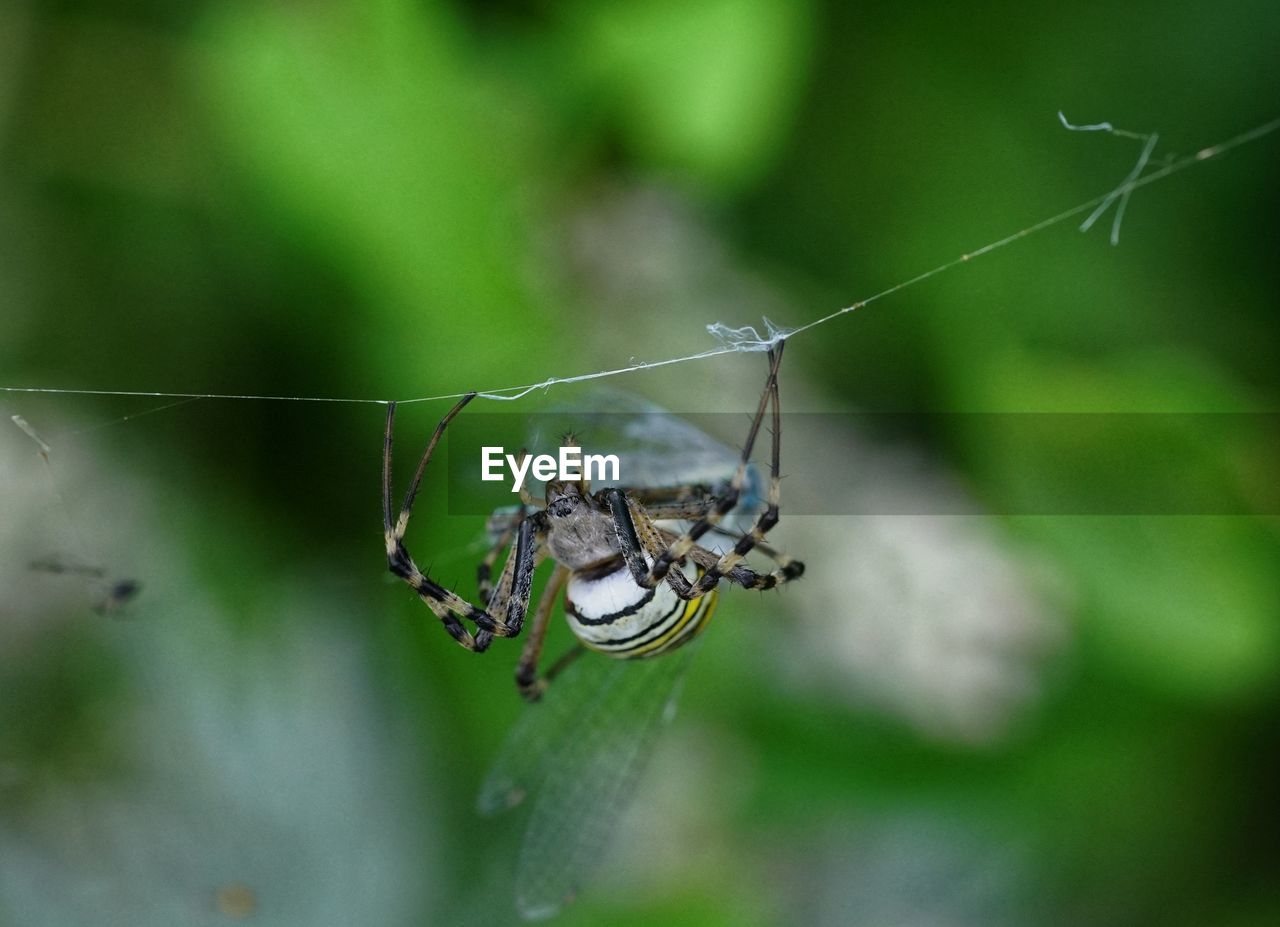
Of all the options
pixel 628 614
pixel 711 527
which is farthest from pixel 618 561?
pixel 711 527

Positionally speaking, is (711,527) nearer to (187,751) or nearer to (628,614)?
(628,614)

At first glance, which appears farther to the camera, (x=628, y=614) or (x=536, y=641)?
(x=536, y=641)

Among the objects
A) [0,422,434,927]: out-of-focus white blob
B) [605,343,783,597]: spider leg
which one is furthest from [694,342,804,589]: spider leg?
[0,422,434,927]: out-of-focus white blob

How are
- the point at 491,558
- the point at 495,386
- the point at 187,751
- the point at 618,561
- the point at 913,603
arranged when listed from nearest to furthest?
the point at 618,561, the point at 491,558, the point at 495,386, the point at 187,751, the point at 913,603

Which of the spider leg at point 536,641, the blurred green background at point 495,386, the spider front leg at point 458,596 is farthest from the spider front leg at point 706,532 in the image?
the blurred green background at point 495,386

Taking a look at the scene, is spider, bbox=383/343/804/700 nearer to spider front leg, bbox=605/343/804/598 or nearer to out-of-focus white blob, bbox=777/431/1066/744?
spider front leg, bbox=605/343/804/598

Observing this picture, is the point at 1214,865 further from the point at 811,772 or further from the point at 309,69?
the point at 309,69

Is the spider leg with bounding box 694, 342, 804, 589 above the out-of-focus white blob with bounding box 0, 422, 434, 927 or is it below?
above
